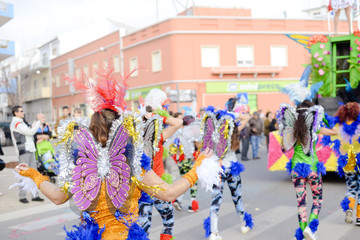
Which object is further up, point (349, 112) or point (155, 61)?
point (155, 61)

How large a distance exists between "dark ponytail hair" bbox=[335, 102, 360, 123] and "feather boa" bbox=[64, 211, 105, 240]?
4.66 m

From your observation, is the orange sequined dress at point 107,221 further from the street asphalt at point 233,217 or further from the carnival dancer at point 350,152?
the carnival dancer at point 350,152

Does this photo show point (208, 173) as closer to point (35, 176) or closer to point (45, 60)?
point (35, 176)

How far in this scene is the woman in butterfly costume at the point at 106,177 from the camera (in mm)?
2594

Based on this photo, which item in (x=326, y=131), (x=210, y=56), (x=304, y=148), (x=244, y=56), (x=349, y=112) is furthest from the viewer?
(x=244, y=56)

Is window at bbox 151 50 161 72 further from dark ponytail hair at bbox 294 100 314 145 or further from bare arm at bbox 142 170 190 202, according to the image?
bare arm at bbox 142 170 190 202

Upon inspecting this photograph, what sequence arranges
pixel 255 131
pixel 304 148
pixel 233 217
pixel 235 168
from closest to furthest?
1. pixel 304 148
2. pixel 235 168
3. pixel 233 217
4. pixel 255 131

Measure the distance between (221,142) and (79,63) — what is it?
3369 centimetres

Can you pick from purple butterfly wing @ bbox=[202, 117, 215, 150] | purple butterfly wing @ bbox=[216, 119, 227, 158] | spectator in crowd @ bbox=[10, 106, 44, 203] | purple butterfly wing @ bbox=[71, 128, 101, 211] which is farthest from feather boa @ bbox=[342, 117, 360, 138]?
spectator in crowd @ bbox=[10, 106, 44, 203]

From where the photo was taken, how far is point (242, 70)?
2708 centimetres

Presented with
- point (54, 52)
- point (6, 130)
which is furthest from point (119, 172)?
point (54, 52)

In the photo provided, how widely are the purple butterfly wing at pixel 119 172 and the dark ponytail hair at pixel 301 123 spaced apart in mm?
3004

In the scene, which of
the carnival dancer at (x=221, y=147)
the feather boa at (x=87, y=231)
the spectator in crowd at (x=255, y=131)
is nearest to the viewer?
the feather boa at (x=87, y=231)

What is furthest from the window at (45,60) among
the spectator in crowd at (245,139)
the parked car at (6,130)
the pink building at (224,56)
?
the spectator in crowd at (245,139)
